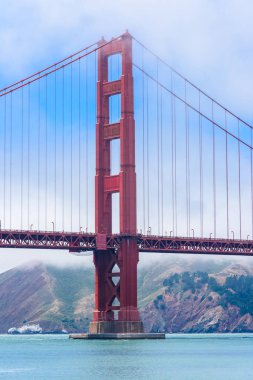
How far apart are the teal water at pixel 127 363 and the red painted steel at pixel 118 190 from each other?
9.24 m

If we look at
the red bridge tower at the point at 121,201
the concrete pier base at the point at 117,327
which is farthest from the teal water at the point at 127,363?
the red bridge tower at the point at 121,201

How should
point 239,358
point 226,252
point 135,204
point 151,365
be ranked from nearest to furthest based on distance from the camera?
point 151,365, point 239,358, point 135,204, point 226,252

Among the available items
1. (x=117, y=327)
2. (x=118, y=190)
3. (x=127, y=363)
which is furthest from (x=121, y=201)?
(x=127, y=363)

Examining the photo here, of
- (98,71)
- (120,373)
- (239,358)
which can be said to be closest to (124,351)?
(239,358)

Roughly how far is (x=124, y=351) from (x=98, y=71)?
37.1 metres

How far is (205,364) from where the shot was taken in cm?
9600

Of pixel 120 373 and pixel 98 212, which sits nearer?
pixel 120 373

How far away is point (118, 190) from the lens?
429 feet

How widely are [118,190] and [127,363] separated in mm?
39077

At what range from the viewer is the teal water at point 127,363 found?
8438 cm

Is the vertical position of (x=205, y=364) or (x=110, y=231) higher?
(x=110, y=231)

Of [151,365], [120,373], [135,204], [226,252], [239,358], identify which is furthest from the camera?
[226,252]

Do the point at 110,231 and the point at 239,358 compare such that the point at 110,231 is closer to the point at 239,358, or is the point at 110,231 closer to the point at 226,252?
the point at 226,252

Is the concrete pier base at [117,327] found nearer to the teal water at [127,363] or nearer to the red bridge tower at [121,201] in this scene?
the red bridge tower at [121,201]
